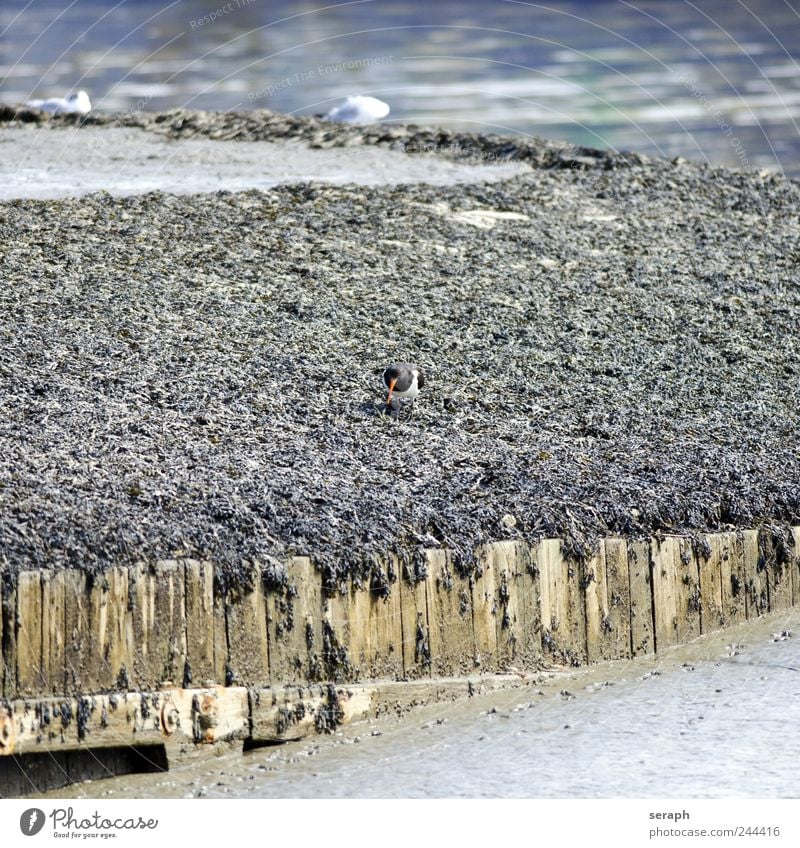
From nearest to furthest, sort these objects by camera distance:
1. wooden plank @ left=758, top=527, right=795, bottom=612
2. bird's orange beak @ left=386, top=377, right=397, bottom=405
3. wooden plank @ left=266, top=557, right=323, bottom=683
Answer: wooden plank @ left=266, top=557, right=323, bottom=683 < wooden plank @ left=758, top=527, right=795, bottom=612 < bird's orange beak @ left=386, top=377, right=397, bottom=405

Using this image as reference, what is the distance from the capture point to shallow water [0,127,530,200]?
10.9m

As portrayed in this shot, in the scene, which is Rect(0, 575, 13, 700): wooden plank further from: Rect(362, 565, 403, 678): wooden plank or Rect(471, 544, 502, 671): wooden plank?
Rect(471, 544, 502, 671): wooden plank

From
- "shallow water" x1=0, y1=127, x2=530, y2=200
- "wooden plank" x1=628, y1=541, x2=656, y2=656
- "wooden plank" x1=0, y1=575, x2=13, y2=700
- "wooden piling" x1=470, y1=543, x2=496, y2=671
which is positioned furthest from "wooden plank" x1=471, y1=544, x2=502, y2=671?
"shallow water" x1=0, y1=127, x2=530, y2=200

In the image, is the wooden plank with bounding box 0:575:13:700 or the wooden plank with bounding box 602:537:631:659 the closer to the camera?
the wooden plank with bounding box 0:575:13:700

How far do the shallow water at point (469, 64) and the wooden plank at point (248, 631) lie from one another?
995cm

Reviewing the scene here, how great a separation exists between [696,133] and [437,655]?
12.3 meters

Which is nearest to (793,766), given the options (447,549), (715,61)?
(447,549)

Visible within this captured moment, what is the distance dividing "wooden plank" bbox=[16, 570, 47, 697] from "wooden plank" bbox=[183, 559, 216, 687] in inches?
22.0

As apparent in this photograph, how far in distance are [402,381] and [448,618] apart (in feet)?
5.40

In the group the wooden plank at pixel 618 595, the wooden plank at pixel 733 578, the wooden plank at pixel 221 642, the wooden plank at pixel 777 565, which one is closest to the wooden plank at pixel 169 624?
the wooden plank at pixel 221 642

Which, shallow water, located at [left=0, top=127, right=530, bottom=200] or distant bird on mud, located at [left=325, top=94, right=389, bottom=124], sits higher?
distant bird on mud, located at [left=325, top=94, right=389, bottom=124]

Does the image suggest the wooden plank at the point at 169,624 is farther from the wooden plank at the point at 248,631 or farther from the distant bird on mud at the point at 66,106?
the distant bird on mud at the point at 66,106

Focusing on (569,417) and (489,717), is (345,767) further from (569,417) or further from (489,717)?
(569,417)

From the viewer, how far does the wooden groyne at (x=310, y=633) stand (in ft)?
16.1
